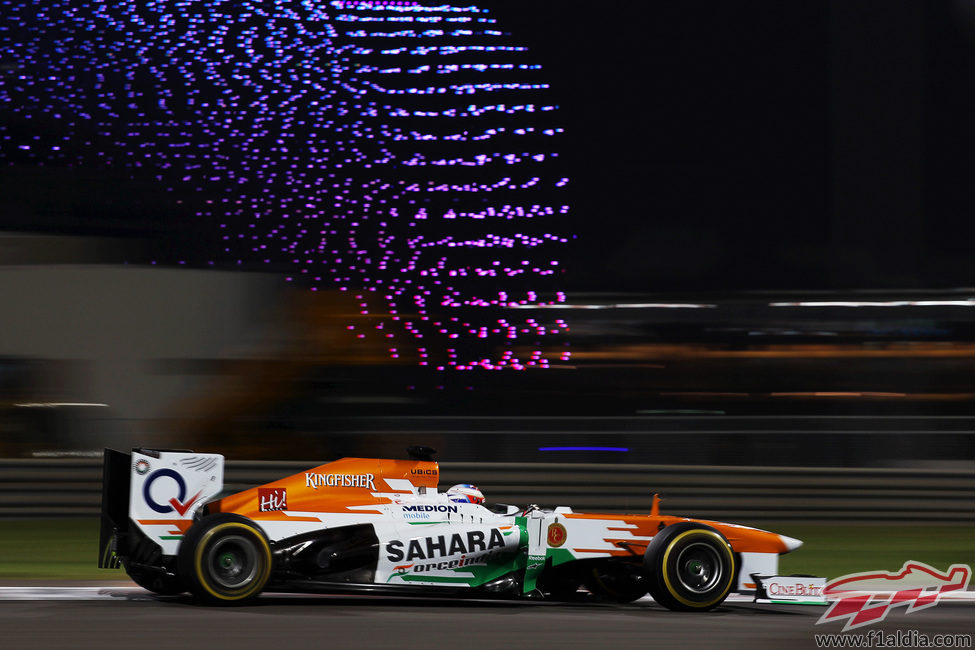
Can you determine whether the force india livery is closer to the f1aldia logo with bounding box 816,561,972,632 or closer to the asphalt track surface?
the asphalt track surface

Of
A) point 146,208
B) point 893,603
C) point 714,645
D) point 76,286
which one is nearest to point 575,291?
point 146,208

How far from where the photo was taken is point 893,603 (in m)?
7.04

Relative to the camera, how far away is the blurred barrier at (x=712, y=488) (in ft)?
32.8

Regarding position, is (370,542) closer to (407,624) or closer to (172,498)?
(407,624)

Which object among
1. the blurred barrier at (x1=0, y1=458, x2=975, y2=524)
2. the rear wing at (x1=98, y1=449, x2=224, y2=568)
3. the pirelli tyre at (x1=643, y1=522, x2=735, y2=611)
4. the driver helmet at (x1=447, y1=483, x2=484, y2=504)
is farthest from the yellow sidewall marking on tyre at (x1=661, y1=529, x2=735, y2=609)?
the blurred barrier at (x1=0, y1=458, x2=975, y2=524)

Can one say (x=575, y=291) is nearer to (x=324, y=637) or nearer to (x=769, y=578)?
(x=769, y=578)

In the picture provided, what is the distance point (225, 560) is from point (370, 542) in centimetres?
78

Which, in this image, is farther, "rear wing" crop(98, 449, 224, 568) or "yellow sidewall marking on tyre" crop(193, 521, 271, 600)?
"rear wing" crop(98, 449, 224, 568)

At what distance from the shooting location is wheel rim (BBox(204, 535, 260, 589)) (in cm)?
643

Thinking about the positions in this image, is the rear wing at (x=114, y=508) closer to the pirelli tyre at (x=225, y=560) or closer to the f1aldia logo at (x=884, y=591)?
the pirelli tyre at (x=225, y=560)

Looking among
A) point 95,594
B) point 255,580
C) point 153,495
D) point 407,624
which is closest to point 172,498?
point 153,495

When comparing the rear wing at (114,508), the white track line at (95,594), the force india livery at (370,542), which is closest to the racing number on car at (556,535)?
the force india livery at (370,542)

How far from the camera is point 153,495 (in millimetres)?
6656

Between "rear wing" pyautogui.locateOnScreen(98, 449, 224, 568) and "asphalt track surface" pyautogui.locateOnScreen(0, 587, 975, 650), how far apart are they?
357mm
